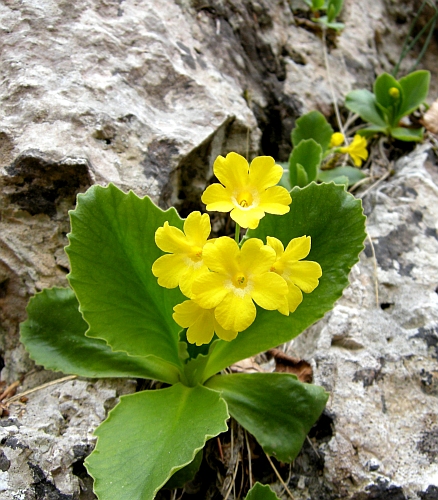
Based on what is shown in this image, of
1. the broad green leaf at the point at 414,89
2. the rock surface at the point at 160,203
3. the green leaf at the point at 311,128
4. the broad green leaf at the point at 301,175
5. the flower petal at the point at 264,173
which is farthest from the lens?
the broad green leaf at the point at 414,89

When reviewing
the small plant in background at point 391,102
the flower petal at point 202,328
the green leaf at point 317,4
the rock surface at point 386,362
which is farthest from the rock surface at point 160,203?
the green leaf at point 317,4

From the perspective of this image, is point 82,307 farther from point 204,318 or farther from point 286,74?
point 286,74

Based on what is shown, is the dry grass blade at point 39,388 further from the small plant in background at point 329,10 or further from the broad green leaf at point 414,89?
the small plant in background at point 329,10

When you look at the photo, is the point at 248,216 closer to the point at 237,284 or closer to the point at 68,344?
the point at 237,284

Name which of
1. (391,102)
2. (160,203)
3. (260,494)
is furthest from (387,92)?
(260,494)

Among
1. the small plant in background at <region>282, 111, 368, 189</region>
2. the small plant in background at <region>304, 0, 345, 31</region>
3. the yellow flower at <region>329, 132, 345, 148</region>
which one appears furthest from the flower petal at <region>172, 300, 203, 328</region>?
the small plant in background at <region>304, 0, 345, 31</region>

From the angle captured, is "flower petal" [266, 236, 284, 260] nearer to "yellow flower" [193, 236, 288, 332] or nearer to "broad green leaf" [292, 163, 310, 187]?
"yellow flower" [193, 236, 288, 332]

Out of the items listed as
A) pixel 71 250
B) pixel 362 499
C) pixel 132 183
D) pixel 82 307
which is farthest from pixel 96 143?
pixel 362 499
